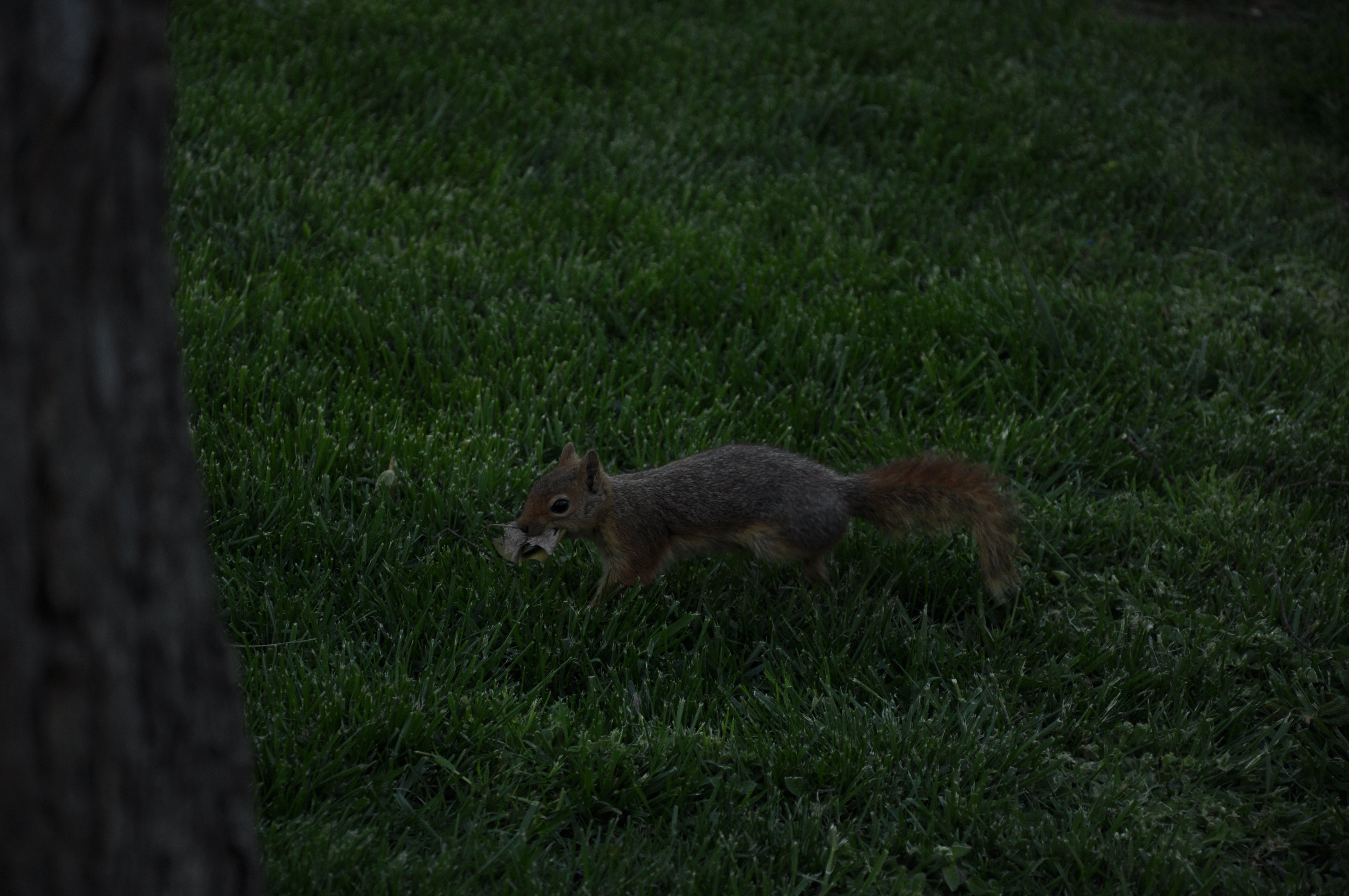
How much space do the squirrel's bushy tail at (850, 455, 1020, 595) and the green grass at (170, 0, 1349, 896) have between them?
7.7 inches

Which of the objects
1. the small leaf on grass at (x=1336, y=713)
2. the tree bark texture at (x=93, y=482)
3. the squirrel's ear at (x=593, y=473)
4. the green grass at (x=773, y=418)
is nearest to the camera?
the tree bark texture at (x=93, y=482)

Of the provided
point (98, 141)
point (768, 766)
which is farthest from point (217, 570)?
point (98, 141)

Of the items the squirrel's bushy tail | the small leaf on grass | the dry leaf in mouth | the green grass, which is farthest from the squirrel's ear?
the small leaf on grass

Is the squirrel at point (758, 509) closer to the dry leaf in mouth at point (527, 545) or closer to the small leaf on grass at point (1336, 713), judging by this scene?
the dry leaf in mouth at point (527, 545)

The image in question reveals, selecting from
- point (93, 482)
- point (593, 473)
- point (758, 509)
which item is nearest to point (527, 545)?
point (593, 473)

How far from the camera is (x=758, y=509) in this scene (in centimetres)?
345

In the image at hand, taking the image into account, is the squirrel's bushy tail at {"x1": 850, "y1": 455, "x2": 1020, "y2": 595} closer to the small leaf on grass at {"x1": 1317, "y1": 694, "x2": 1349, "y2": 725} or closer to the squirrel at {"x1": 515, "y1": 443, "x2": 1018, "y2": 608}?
the squirrel at {"x1": 515, "y1": 443, "x2": 1018, "y2": 608}

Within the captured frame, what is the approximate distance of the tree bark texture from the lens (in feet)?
4.28

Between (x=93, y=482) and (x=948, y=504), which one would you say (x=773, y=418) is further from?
(x=93, y=482)

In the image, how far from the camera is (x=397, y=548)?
11.1 ft

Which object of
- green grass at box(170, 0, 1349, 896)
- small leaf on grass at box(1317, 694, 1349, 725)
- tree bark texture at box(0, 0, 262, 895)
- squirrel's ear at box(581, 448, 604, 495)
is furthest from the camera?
squirrel's ear at box(581, 448, 604, 495)

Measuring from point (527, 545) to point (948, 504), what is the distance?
133 cm

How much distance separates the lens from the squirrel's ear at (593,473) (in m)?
3.37

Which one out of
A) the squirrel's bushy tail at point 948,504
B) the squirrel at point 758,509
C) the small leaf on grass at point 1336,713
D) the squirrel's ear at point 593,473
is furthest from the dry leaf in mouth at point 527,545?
the small leaf on grass at point 1336,713
